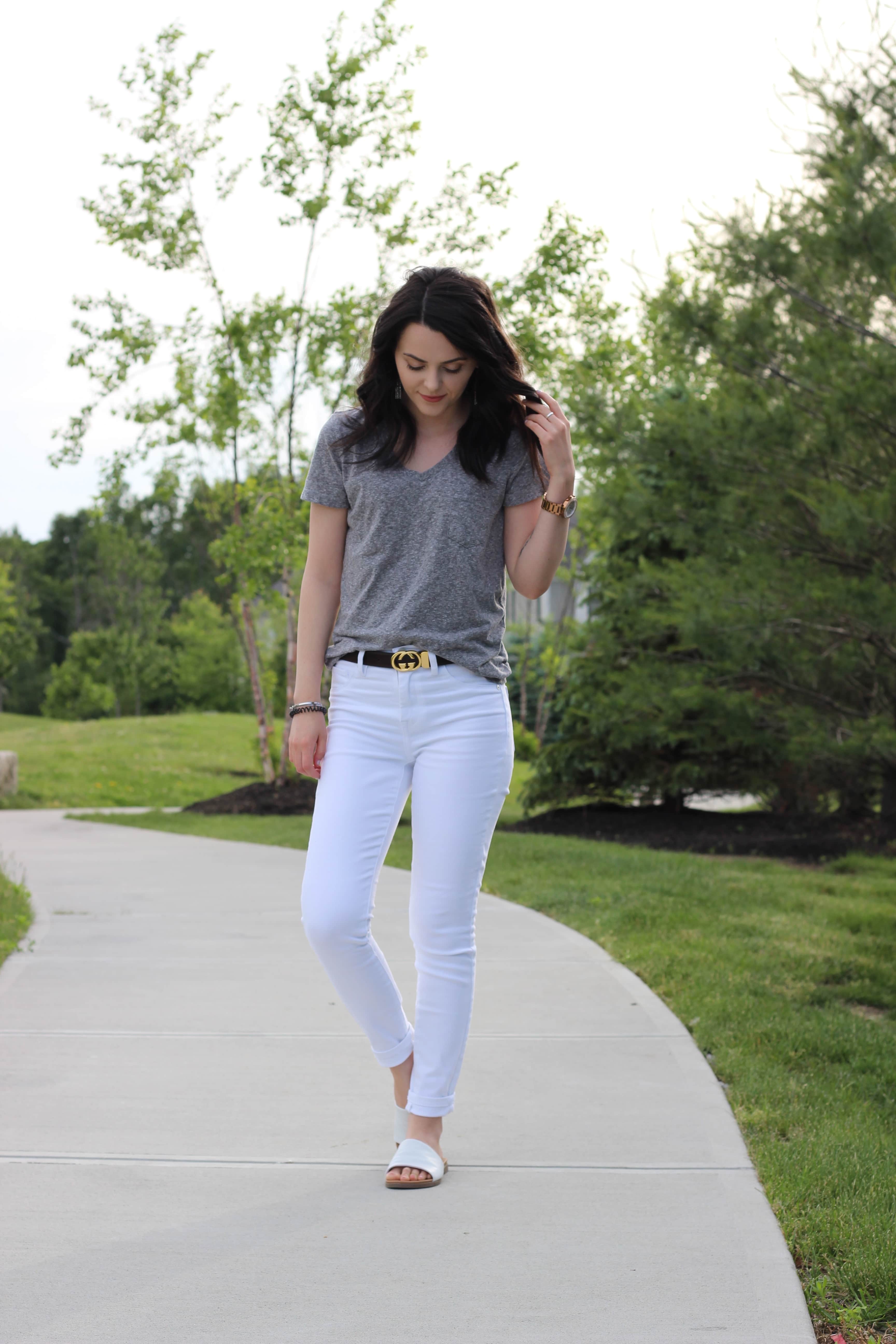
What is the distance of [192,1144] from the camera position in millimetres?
3264

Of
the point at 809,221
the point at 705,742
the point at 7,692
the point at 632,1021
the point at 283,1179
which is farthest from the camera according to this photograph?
the point at 7,692

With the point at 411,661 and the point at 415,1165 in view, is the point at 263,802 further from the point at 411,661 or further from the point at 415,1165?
the point at 411,661

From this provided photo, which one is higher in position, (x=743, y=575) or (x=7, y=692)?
(x=743, y=575)

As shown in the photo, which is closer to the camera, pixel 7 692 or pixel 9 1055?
pixel 9 1055

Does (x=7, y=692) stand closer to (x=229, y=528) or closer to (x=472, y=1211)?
(x=229, y=528)

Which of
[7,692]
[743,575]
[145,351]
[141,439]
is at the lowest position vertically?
[7,692]

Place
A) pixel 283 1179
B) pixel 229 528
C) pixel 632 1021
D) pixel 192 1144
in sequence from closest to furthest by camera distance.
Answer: pixel 283 1179 → pixel 192 1144 → pixel 632 1021 → pixel 229 528

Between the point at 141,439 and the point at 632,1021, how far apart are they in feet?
32.9

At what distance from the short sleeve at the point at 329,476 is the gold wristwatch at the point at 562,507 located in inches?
18.4

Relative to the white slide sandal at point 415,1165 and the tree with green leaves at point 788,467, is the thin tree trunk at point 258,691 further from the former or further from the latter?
the white slide sandal at point 415,1165

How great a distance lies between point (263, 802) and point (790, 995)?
8506 millimetres

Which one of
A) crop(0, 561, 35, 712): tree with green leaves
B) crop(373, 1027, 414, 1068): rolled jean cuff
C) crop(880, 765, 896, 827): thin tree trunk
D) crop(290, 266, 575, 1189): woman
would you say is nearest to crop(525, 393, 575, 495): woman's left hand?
crop(290, 266, 575, 1189): woman

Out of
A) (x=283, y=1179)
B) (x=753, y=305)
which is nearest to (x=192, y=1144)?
(x=283, y=1179)

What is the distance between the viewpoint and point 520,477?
305cm
